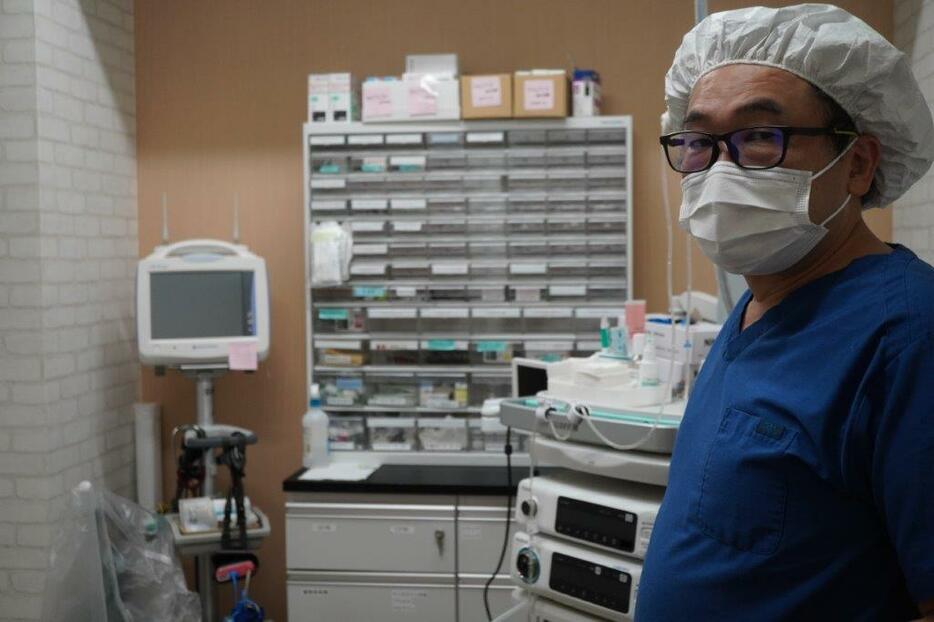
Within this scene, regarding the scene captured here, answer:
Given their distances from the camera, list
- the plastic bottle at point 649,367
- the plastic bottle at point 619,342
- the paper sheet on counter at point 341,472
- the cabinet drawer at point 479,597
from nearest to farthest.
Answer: the plastic bottle at point 649,367 → the plastic bottle at point 619,342 → the cabinet drawer at point 479,597 → the paper sheet on counter at point 341,472

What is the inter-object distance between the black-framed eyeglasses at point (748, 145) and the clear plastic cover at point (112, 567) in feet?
7.69

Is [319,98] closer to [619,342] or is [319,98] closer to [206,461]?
[206,461]

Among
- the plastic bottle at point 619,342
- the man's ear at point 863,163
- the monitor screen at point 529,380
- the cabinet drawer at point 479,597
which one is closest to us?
the man's ear at point 863,163

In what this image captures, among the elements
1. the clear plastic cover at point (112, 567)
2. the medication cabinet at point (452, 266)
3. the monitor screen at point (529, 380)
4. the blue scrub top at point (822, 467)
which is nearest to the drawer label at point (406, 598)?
the medication cabinet at point (452, 266)

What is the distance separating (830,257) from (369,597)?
2507 mm

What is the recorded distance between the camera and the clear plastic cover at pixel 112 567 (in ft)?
9.32

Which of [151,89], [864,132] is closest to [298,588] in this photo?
[151,89]

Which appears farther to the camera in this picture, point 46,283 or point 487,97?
point 487,97

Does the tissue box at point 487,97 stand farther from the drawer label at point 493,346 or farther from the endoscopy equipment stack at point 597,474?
the endoscopy equipment stack at point 597,474

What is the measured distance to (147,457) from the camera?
150 inches

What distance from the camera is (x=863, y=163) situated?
4.05 ft

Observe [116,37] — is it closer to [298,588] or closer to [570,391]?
[298,588]

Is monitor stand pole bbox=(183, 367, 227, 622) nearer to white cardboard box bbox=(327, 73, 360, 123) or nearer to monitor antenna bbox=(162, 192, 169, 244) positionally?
monitor antenna bbox=(162, 192, 169, 244)

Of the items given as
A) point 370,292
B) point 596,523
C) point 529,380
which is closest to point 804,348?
point 596,523
